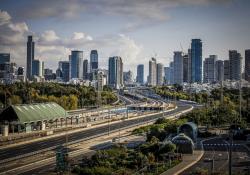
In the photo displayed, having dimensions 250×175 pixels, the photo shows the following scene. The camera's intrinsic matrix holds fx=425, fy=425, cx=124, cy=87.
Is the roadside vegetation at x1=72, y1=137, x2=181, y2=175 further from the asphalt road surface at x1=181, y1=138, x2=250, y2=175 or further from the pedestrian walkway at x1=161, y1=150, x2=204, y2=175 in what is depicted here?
the asphalt road surface at x1=181, y1=138, x2=250, y2=175

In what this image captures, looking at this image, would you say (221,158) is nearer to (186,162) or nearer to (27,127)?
(186,162)

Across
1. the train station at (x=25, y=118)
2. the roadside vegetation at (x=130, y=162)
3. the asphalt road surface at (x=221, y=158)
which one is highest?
the train station at (x=25, y=118)

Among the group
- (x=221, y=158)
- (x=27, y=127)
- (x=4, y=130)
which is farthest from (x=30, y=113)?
(x=221, y=158)

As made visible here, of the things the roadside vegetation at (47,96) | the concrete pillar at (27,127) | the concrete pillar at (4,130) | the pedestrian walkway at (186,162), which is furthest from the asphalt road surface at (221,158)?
the roadside vegetation at (47,96)

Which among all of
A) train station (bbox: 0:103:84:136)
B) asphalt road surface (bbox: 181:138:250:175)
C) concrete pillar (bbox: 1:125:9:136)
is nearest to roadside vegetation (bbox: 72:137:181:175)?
asphalt road surface (bbox: 181:138:250:175)

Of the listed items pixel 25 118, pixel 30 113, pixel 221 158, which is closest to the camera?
pixel 221 158

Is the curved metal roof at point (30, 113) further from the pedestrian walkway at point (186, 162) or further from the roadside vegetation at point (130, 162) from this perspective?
the pedestrian walkway at point (186, 162)

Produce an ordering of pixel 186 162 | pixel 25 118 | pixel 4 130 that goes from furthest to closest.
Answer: pixel 25 118 → pixel 4 130 → pixel 186 162

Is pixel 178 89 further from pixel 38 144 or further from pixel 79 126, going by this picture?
pixel 38 144
